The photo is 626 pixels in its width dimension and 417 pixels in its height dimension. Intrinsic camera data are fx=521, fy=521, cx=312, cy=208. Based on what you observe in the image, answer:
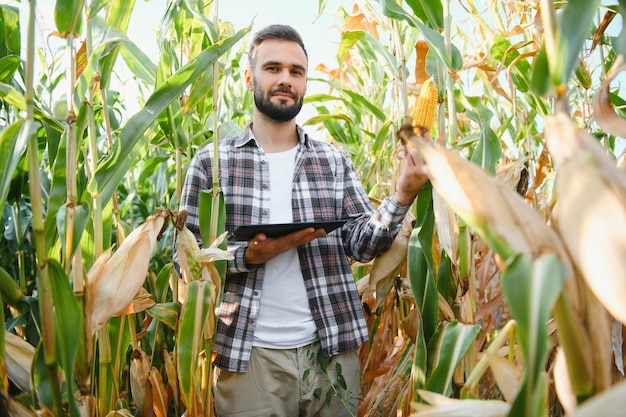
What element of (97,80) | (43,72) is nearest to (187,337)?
(97,80)

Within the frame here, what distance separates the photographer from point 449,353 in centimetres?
95

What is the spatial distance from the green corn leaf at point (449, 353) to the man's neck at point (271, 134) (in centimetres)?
97

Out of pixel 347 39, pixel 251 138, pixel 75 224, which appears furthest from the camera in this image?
pixel 347 39

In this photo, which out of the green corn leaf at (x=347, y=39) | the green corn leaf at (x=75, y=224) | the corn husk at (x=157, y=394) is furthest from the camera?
the green corn leaf at (x=347, y=39)

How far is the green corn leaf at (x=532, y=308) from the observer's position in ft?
1.74

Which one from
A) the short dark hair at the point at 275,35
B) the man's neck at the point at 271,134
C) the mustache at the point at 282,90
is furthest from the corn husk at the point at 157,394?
the short dark hair at the point at 275,35

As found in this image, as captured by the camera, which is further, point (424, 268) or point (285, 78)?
point (285, 78)

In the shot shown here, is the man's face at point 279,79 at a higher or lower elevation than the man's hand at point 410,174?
higher

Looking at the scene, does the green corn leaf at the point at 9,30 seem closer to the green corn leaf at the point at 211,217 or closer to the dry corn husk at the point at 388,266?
the green corn leaf at the point at 211,217

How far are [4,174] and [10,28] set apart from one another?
2.44ft

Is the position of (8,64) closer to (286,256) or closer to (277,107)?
(277,107)

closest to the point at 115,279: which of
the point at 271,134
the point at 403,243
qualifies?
the point at 403,243

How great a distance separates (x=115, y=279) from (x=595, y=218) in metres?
0.81

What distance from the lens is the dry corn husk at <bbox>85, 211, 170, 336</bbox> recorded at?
3.16 ft
